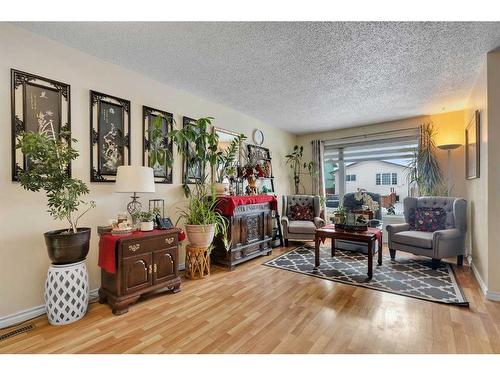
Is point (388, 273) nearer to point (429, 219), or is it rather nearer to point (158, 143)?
point (429, 219)

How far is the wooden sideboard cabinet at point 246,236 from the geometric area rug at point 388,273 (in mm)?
346

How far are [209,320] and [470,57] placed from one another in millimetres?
3610

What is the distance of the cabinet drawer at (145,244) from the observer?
219cm

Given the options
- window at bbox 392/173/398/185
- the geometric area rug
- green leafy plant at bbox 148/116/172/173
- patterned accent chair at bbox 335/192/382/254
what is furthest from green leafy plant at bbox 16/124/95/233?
window at bbox 392/173/398/185

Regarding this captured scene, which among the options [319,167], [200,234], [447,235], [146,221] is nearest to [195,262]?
[200,234]

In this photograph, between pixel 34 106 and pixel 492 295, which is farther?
pixel 492 295

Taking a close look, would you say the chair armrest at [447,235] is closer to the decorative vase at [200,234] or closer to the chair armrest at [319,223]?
the chair armrest at [319,223]

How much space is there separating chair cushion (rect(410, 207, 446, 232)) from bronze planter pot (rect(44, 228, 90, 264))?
4430 millimetres

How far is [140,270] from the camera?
230 cm

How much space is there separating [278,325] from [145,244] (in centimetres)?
144

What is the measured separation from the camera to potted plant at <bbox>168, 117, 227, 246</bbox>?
117 inches

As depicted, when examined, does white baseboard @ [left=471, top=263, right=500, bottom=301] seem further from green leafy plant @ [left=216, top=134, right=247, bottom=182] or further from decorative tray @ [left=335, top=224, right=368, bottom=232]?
green leafy plant @ [left=216, top=134, right=247, bottom=182]
